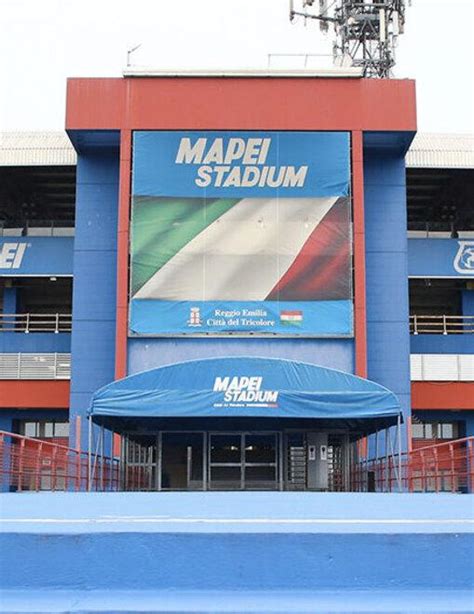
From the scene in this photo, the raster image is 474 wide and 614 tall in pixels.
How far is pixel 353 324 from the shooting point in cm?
2736

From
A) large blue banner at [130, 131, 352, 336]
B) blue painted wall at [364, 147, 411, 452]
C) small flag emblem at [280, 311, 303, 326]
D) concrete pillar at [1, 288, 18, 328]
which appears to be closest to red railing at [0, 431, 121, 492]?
large blue banner at [130, 131, 352, 336]

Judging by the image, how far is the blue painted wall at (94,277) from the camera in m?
28.8

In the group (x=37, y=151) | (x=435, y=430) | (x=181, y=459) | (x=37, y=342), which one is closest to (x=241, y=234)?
(x=181, y=459)

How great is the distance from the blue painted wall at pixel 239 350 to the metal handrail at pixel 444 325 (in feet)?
29.0

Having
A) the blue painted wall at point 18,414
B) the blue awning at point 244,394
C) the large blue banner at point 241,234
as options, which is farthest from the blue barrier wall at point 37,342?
the blue awning at point 244,394

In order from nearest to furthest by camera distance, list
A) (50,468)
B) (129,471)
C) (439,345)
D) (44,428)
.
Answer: (50,468) < (129,471) < (439,345) < (44,428)

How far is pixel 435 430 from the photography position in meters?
37.7

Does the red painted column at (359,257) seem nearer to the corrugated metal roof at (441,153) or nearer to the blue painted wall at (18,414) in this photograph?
the corrugated metal roof at (441,153)

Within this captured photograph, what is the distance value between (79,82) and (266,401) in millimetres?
11514

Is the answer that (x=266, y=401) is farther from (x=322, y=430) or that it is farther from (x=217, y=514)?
(x=217, y=514)

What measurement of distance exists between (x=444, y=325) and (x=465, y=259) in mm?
2468

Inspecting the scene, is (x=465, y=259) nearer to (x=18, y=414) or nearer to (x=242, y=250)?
(x=242, y=250)

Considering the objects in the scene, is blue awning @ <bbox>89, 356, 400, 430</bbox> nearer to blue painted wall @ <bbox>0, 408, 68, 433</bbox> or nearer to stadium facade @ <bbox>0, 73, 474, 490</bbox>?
stadium facade @ <bbox>0, 73, 474, 490</bbox>

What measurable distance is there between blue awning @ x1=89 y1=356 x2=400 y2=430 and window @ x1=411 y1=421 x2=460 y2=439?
1360 centimetres
